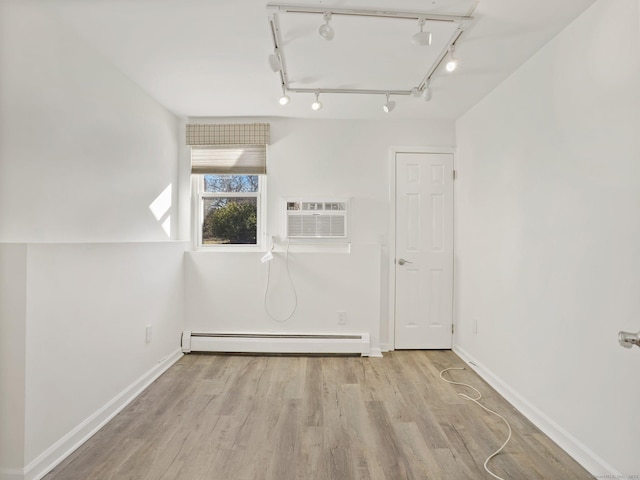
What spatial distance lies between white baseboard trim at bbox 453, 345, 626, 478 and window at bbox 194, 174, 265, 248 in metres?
2.46

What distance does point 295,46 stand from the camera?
2117mm

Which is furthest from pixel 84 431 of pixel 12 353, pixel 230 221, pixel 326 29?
pixel 326 29

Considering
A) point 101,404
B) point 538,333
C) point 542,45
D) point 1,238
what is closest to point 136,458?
point 101,404

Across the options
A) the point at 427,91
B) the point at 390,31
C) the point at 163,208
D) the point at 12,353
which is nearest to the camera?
the point at 12,353

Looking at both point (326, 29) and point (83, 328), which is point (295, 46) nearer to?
point (326, 29)

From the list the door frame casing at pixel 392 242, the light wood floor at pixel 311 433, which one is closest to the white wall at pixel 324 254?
the door frame casing at pixel 392 242

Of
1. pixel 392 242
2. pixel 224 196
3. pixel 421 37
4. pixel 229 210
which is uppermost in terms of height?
pixel 421 37

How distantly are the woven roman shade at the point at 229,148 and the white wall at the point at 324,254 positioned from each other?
98 millimetres

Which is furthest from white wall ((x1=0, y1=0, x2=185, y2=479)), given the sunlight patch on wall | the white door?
the white door

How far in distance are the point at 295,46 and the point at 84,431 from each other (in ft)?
8.57

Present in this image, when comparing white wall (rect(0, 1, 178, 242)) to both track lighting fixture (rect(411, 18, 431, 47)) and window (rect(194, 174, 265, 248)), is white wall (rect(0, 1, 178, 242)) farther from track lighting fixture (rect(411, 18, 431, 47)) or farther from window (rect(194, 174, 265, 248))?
track lighting fixture (rect(411, 18, 431, 47))

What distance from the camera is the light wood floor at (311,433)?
169 centimetres

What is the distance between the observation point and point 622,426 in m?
1.53

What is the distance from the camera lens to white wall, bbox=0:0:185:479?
1574 mm
